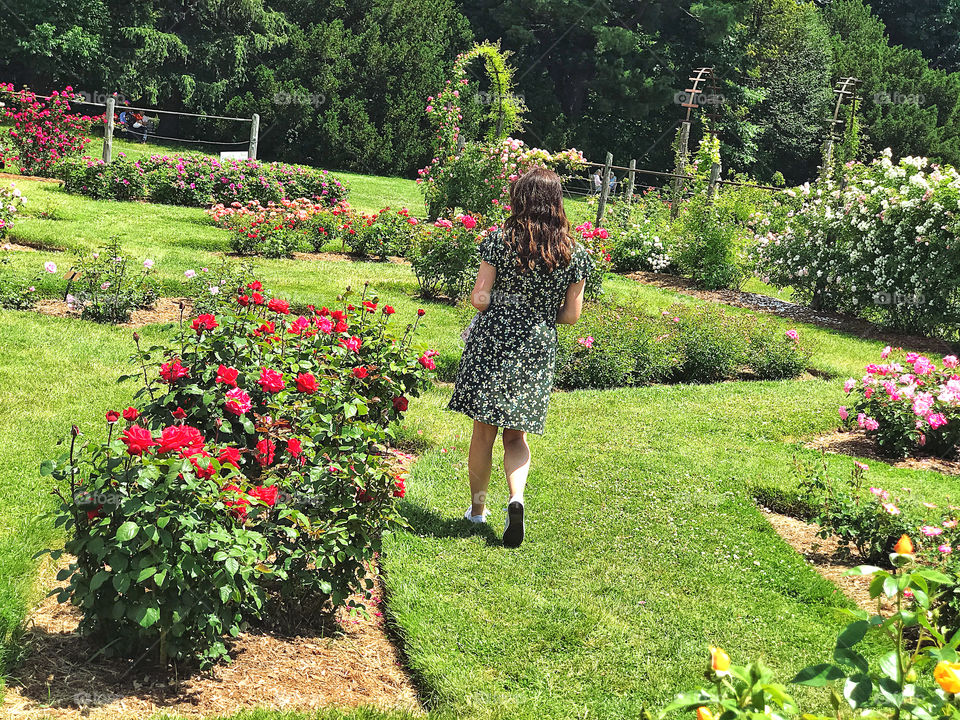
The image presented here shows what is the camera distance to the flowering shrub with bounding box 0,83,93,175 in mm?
15432

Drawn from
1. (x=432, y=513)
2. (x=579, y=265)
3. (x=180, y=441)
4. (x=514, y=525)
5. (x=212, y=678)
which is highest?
(x=579, y=265)

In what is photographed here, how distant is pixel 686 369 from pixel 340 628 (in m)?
5.20

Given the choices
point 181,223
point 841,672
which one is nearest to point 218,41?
point 181,223

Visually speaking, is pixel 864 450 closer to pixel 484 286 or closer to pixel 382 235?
pixel 484 286

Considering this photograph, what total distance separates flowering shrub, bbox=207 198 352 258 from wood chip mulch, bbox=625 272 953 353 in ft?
14.2

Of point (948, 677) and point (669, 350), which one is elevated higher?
point (948, 677)

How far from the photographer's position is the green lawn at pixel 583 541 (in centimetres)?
336

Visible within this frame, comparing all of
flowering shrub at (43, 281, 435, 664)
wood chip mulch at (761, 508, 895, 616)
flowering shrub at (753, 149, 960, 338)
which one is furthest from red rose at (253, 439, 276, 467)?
flowering shrub at (753, 149, 960, 338)

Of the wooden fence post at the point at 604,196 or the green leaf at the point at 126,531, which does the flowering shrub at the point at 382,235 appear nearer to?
the wooden fence post at the point at 604,196

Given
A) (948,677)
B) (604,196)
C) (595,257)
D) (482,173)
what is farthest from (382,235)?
(948,677)

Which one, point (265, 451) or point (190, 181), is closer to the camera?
point (265, 451)

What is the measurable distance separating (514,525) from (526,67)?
34.9 meters

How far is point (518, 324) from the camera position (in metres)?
4.28

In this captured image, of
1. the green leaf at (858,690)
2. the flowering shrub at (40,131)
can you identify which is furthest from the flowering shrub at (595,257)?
the flowering shrub at (40,131)
